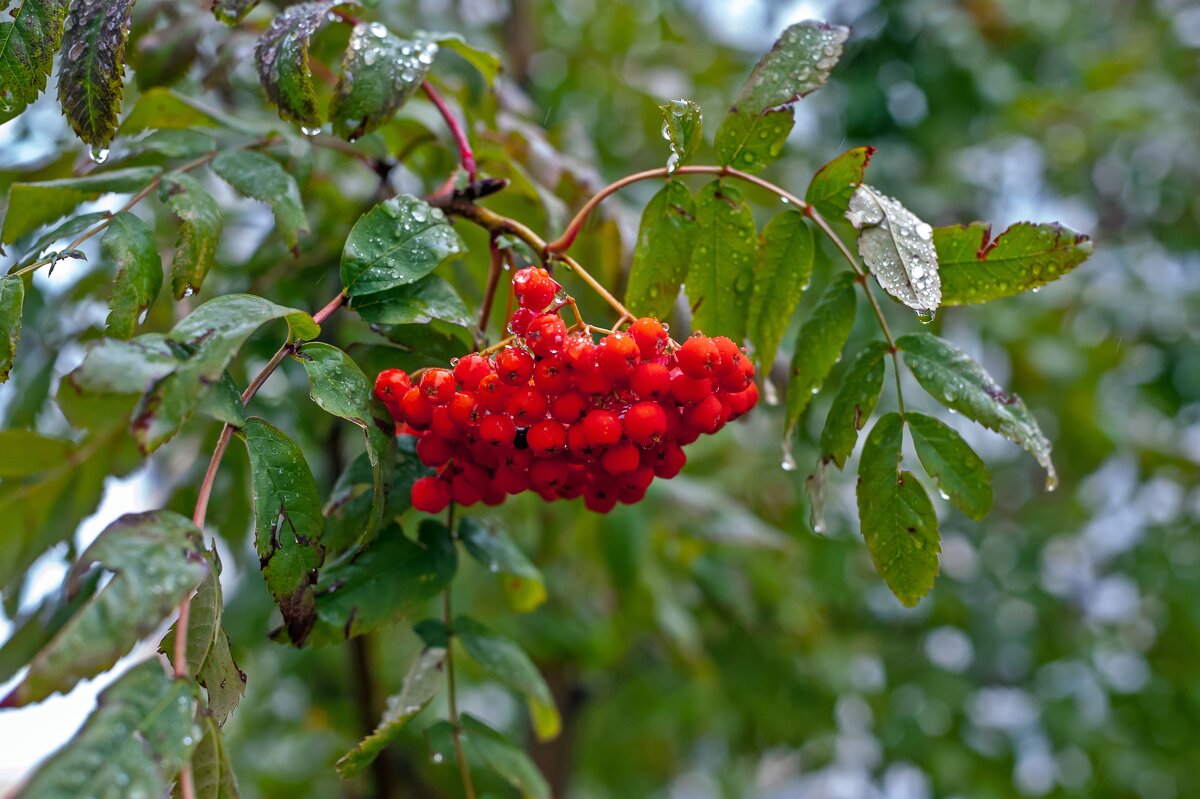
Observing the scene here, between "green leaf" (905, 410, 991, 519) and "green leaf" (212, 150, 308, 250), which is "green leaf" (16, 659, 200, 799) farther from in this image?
"green leaf" (905, 410, 991, 519)

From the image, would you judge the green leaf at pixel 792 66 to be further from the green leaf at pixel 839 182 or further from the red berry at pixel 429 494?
the red berry at pixel 429 494

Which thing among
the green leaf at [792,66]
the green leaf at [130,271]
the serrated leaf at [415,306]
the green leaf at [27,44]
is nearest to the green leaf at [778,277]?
the green leaf at [792,66]

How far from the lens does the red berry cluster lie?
3.76 ft

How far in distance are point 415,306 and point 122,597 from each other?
0.52 m

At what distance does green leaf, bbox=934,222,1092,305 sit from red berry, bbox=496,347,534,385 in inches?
23.2

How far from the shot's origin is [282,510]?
111 centimetres

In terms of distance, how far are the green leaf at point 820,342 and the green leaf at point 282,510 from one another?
0.66 meters

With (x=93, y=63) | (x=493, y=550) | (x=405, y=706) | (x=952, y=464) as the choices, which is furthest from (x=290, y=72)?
(x=952, y=464)

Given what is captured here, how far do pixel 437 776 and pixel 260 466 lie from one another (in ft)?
6.49

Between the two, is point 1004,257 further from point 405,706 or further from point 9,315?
point 9,315

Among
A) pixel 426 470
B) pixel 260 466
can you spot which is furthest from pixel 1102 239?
pixel 260 466

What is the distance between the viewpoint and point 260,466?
1107 millimetres

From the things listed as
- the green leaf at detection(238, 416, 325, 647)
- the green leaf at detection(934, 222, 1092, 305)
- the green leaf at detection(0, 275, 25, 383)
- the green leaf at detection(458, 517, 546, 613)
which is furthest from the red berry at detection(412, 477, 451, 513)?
the green leaf at detection(934, 222, 1092, 305)

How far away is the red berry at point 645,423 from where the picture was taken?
1140 millimetres
